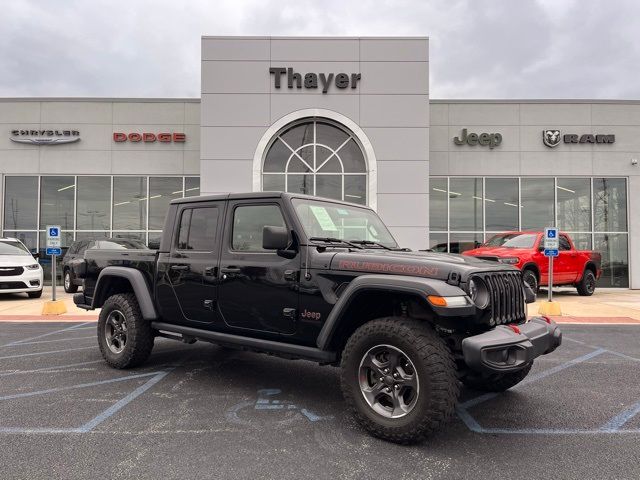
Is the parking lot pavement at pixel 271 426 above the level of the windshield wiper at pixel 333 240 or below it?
below

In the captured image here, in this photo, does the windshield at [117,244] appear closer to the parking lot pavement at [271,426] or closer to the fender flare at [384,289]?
the parking lot pavement at [271,426]

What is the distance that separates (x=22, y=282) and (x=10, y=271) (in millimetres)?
395

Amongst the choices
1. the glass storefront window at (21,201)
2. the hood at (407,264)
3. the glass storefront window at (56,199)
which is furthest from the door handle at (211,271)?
the glass storefront window at (21,201)

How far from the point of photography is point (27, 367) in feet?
17.7

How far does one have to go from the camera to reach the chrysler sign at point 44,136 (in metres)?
16.4

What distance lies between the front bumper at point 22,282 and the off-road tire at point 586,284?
49.7 ft

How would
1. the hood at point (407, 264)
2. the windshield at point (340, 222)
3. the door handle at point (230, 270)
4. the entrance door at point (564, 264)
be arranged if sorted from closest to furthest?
1. the hood at point (407, 264)
2. the windshield at point (340, 222)
3. the door handle at point (230, 270)
4. the entrance door at point (564, 264)

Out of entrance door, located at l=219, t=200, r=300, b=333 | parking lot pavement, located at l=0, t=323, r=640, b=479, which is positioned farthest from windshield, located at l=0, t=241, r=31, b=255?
entrance door, located at l=219, t=200, r=300, b=333

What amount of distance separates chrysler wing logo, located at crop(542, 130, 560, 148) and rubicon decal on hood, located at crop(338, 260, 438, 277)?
50.0ft

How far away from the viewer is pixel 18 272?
1199 centimetres

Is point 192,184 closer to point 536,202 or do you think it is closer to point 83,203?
point 83,203

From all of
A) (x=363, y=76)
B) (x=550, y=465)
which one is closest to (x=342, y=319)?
(x=550, y=465)

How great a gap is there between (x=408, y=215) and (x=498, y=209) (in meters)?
4.40

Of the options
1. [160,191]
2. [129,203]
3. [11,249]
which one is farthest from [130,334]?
[129,203]
